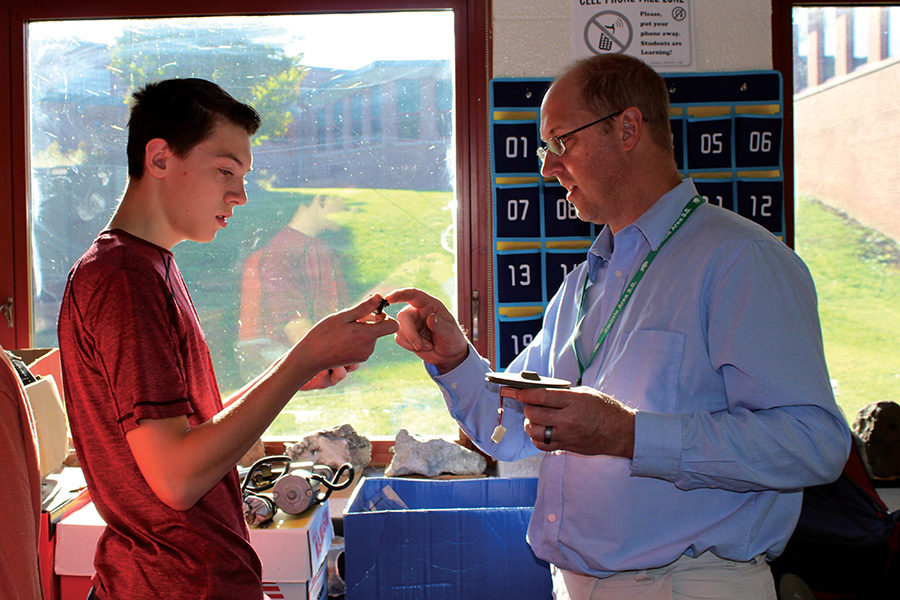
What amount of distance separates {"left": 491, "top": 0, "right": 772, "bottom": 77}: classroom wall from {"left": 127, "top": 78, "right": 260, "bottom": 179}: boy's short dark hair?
1.66 m

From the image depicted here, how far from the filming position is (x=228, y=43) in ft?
9.71

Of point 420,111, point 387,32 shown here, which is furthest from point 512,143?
point 387,32

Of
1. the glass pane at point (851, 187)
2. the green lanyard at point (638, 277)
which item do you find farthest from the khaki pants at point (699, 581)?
the glass pane at point (851, 187)

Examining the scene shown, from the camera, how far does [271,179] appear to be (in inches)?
117

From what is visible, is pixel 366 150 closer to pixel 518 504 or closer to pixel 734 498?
pixel 518 504

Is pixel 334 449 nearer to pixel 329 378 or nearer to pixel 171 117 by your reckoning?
pixel 329 378

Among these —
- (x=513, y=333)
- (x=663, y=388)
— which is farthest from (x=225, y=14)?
(x=663, y=388)

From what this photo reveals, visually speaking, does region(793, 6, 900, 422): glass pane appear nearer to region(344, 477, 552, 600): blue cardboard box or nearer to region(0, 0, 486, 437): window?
region(0, 0, 486, 437): window

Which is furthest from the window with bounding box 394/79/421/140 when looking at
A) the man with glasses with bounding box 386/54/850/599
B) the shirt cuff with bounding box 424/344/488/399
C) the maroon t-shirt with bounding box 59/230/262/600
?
the maroon t-shirt with bounding box 59/230/262/600

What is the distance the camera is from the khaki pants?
4.32ft

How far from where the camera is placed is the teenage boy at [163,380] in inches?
43.2

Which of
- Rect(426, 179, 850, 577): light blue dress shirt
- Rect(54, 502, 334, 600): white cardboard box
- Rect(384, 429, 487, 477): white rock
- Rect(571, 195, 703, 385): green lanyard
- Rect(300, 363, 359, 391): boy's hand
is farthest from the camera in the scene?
Rect(384, 429, 487, 477): white rock

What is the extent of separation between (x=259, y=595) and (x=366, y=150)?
2.04 meters

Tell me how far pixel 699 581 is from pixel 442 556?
907 millimetres
